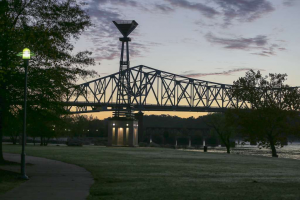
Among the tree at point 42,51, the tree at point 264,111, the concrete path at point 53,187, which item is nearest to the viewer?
the concrete path at point 53,187

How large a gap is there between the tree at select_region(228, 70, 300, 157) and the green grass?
40154 millimetres

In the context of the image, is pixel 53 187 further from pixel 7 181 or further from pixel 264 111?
pixel 264 111

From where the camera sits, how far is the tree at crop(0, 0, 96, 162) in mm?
19922

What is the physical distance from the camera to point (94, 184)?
14.6 meters

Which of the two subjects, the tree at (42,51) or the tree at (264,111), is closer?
the tree at (42,51)

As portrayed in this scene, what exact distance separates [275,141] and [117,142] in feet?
96.4

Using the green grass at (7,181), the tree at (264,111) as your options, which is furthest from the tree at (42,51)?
the tree at (264,111)

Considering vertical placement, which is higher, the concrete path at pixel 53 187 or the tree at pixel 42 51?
the tree at pixel 42 51

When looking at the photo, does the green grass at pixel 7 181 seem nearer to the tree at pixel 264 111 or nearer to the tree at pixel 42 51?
the tree at pixel 42 51

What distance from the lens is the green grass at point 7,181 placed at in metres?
13.7

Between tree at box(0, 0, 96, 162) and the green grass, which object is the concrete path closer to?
the green grass

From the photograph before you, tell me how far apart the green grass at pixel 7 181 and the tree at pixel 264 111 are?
40.2 meters

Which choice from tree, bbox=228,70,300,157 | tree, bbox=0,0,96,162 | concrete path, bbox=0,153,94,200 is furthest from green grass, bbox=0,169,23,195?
tree, bbox=228,70,300,157

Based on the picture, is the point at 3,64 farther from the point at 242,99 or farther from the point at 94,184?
the point at 242,99
